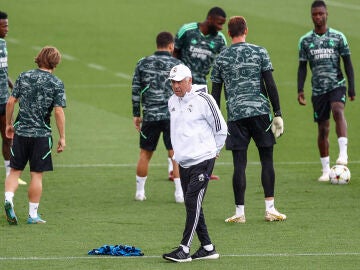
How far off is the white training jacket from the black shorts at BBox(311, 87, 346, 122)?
5.54 meters

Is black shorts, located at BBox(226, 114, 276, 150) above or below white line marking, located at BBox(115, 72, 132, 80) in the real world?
above

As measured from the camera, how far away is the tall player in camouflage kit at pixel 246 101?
14.7m

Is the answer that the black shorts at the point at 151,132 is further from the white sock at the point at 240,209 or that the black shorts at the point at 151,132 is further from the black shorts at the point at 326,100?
the black shorts at the point at 326,100

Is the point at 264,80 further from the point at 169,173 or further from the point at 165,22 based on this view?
the point at 165,22

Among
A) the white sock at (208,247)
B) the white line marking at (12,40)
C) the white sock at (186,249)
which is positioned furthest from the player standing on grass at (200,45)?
the white line marking at (12,40)

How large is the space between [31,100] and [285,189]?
443 cm

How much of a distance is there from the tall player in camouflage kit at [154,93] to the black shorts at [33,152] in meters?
1.87

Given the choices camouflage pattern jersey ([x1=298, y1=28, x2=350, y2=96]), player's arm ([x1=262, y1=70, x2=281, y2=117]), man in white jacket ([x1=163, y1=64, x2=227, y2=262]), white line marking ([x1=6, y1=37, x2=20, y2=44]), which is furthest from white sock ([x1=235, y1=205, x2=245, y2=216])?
white line marking ([x1=6, y1=37, x2=20, y2=44])

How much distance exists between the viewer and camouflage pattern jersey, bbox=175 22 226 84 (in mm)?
17875

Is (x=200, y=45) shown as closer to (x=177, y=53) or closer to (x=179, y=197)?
(x=177, y=53)

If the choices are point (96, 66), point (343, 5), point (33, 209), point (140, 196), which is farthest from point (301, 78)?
point (343, 5)

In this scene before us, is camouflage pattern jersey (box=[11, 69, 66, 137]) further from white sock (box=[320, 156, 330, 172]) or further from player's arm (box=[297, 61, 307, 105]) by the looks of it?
white sock (box=[320, 156, 330, 172])

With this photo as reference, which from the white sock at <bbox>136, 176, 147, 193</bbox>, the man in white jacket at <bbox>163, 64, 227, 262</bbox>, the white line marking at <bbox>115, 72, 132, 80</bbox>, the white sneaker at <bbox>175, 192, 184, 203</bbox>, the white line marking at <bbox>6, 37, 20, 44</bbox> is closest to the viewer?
the man in white jacket at <bbox>163, 64, 227, 262</bbox>

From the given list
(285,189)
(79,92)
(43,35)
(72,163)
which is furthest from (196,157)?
(43,35)
